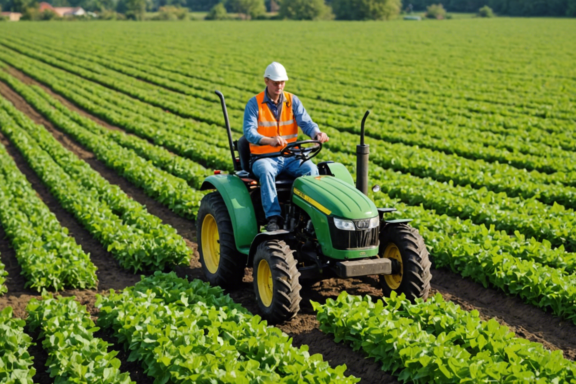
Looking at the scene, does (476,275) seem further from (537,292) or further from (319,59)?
(319,59)

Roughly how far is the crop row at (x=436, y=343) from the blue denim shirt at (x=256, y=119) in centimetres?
179

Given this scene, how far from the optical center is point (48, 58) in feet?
116

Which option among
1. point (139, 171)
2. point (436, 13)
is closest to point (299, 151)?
point (139, 171)

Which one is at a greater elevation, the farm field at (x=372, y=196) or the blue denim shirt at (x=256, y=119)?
the blue denim shirt at (x=256, y=119)

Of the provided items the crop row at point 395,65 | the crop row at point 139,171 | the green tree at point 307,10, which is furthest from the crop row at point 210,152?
the green tree at point 307,10

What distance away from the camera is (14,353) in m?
5.27

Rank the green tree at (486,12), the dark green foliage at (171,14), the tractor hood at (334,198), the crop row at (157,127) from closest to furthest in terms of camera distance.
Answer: the tractor hood at (334,198), the crop row at (157,127), the dark green foliage at (171,14), the green tree at (486,12)

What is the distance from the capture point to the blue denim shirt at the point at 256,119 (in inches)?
257

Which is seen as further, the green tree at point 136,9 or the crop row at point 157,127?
the green tree at point 136,9

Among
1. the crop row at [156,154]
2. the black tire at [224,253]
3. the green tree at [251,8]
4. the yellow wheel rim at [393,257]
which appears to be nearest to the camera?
the yellow wheel rim at [393,257]

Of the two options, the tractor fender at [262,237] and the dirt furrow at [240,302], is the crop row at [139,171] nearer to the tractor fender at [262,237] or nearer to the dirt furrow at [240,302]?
the dirt furrow at [240,302]

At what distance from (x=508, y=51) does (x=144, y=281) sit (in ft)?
119

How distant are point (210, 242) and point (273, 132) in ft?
5.15

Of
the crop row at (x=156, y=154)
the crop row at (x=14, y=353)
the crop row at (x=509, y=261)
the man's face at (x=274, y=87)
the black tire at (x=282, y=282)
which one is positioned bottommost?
the crop row at (x=156, y=154)
